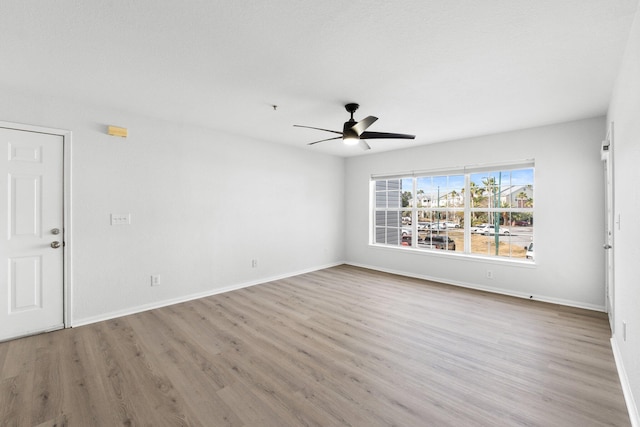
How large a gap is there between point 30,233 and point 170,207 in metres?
1.40

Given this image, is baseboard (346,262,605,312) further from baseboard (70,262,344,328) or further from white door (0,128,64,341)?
white door (0,128,64,341)

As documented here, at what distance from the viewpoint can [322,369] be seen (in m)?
2.37

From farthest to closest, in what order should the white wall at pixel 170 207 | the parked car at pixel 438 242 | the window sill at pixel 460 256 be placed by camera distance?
the parked car at pixel 438 242 < the window sill at pixel 460 256 < the white wall at pixel 170 207

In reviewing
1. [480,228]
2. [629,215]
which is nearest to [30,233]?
[629,215]

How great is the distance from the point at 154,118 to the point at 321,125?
2235 mm

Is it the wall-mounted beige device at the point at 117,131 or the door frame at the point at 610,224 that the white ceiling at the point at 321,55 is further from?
the door frame at the point at 610,224

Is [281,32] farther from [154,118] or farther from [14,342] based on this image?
[14,342]

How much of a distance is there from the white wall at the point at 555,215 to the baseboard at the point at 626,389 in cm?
141

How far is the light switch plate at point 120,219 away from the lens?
350cm

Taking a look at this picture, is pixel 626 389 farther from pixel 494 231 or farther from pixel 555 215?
pixel 494 231

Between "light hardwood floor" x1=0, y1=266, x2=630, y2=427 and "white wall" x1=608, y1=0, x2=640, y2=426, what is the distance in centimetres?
23

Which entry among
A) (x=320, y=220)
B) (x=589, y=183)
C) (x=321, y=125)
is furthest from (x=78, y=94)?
(x=589, y=183)

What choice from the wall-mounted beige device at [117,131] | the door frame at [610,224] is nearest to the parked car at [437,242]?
the door frame at [610,224]

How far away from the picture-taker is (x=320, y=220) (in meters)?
6.10
